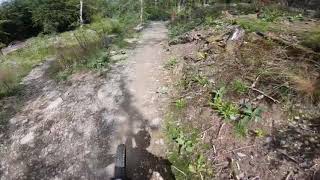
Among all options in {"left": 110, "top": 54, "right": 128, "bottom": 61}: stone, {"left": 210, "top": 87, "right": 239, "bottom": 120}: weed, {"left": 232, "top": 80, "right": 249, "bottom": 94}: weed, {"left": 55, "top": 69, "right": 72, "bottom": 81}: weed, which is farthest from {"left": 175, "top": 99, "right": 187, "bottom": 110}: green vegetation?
{"left": 110, "top": 54, "right": 128, "bottom": 61}: stone

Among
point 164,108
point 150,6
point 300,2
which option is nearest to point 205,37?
point 164,108

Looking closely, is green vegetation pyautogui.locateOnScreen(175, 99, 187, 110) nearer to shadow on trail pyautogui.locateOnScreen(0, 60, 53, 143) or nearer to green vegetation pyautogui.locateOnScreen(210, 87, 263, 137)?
green vegetation pyautogui.locateOnScreen(210, 87, 263, 137)

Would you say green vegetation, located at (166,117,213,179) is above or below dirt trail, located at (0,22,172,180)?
above

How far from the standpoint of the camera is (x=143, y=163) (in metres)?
5.35

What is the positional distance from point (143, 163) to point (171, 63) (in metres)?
4.38

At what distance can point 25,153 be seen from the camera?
20.4ft

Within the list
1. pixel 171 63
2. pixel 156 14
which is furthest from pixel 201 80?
pixel 156 14

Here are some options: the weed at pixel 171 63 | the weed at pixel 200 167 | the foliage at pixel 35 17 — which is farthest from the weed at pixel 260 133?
the foliage at pixel 35 17

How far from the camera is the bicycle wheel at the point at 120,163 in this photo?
5051 mm

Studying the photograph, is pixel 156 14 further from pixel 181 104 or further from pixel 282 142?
pixel 282 142

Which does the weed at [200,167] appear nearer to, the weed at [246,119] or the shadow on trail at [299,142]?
the weed at [246,119]

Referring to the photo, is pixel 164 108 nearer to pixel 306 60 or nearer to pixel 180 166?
pixel 180 166

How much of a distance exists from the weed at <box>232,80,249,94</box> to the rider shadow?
1901 millimetres

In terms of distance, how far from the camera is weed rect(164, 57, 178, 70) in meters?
9.02
